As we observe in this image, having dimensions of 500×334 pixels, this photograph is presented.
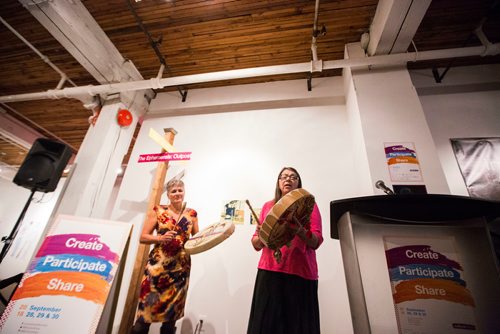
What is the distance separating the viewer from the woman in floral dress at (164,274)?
1.77 metres

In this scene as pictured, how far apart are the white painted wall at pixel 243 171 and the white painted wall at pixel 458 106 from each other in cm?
109

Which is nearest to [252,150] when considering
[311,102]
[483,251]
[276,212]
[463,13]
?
[311,102]

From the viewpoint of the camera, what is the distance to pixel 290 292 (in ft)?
4.56

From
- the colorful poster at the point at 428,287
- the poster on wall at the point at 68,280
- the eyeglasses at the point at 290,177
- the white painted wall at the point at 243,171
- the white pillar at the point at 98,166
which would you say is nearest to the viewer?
the colorful poster at the point at 428,287

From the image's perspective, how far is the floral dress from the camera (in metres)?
1.77

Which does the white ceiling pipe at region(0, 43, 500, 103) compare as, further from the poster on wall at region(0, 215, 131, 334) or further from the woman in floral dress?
the poster on wall at region(0, 215, 131, 334)

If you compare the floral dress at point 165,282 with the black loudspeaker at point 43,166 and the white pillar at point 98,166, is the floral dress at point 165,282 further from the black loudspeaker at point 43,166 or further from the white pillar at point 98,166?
the black loudspeaker at point 43,166

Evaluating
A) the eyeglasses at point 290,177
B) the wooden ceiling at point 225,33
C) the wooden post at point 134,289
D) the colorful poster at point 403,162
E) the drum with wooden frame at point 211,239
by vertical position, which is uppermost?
the wooden ceiling at point 225,33

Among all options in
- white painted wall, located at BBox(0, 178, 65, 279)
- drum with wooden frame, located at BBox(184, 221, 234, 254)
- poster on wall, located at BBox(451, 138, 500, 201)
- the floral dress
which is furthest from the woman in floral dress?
white painted wall, located at BBox(0, 178, 65, 279)

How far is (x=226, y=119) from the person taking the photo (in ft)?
11.3

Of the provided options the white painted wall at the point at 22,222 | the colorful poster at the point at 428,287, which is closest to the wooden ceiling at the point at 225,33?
the colorful poster at the point at 428,287

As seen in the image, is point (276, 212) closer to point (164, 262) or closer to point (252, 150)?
point (164, 262)

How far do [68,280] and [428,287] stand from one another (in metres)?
2.19

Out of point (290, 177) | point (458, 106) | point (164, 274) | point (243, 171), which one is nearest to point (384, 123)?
point (458, 106)
